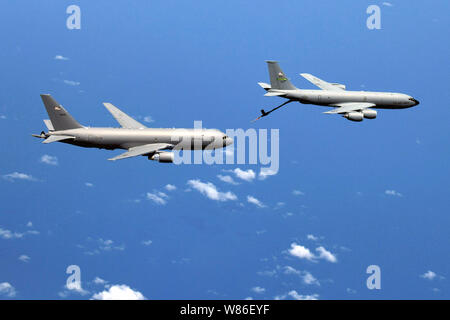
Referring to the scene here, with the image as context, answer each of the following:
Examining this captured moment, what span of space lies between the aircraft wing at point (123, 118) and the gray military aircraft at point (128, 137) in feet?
0.39

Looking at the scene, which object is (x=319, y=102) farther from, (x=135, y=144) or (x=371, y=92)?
(x=135, y=144)

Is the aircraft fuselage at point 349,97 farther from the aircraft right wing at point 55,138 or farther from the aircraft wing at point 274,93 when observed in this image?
the aircraft right wing at point 55,138

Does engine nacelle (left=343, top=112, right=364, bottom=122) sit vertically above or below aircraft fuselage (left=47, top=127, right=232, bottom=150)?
above

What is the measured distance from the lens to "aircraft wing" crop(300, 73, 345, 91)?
7224 cm

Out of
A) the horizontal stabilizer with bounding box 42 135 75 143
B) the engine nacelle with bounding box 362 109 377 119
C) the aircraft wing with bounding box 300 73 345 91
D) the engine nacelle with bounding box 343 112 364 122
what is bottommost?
the horizontal stabilizer with bounding box 42 135 75 143

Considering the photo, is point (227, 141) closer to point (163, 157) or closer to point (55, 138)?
point (163, 157)

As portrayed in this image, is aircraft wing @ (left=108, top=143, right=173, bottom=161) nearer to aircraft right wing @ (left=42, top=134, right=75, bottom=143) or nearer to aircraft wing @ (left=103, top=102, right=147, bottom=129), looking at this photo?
aircraft wing @ (left=103, top=102, right=147, bottom=129)

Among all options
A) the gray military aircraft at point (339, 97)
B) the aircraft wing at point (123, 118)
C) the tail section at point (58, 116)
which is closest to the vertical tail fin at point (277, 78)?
the gray military aircraft at point (339, 97)

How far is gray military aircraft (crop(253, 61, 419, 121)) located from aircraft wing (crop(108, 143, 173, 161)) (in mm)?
12526

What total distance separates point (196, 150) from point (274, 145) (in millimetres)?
9690

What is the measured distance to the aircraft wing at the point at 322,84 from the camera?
237 feet

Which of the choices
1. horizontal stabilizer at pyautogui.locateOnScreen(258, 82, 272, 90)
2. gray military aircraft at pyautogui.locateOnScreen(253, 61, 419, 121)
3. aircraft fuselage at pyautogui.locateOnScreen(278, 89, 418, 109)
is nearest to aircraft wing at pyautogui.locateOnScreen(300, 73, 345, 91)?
gray military aircraft at pyautogui.locateOnScreen(253, 61, 419, 121)

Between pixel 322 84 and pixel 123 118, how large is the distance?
82.5ft

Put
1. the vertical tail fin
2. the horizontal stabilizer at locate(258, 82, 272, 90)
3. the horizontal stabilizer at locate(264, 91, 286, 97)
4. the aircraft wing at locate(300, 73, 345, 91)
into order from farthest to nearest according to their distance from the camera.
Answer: the aircraft wing at locate(300, 73, 345, 91) < the horizontal stabilizer at locate(258, 82, 272, 90) < the vertical tail fin < the horizontal stabilizer at locate(264, 91, 286, 97)
